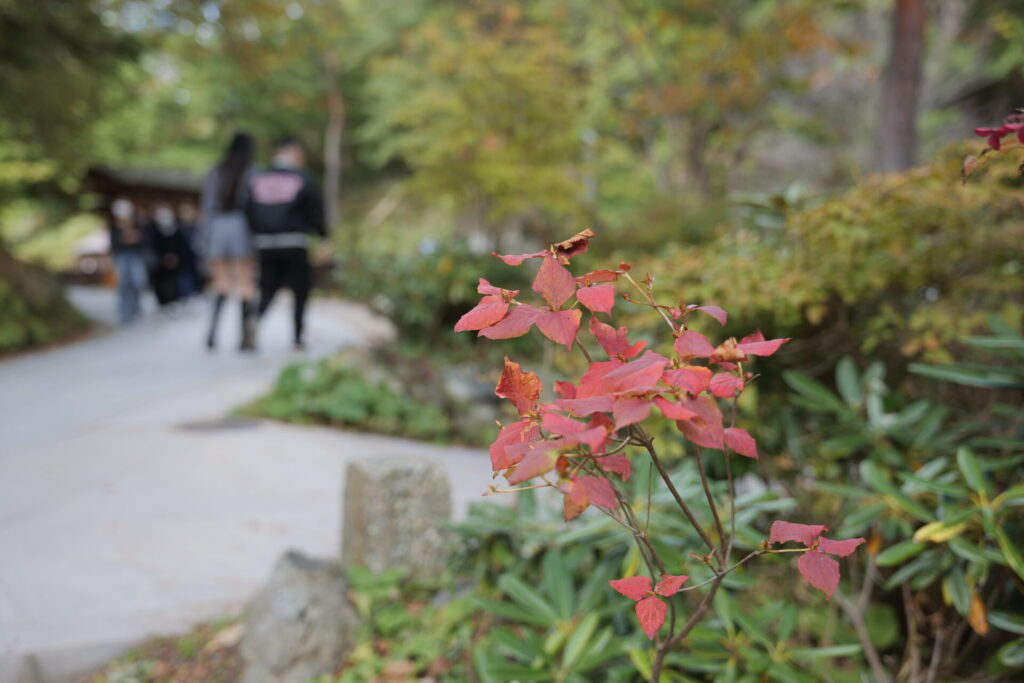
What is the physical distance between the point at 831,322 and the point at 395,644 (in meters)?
2.43

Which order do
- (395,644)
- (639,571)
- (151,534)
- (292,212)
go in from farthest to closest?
(292,212) < (151,534) < (395,644) < (639,571)

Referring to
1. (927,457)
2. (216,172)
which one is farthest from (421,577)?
(216,172)

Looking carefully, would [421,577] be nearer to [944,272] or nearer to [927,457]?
[927,457]

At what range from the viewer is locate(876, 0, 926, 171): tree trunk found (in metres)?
7.37

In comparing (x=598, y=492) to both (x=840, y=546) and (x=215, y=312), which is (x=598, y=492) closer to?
(x=840, y=546)

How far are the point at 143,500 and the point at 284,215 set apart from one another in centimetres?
360

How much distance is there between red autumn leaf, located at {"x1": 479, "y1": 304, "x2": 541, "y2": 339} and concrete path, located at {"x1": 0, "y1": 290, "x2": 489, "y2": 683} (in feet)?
7.12

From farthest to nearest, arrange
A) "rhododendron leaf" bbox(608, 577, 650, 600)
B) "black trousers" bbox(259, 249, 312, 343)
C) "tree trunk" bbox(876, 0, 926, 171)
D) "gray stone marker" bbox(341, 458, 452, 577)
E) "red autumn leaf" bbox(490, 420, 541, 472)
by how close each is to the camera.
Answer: "tree trunk" bbox(876, 0, 926, 171)
"black trousers" bbox(259, 249, 312, 343)
"gray stone marker" bbox(341, 458, 452, 577)
"rhododendron leaf" bbox(608, 577, 650, 600)
"red autumn leaf" bbox(490, 420, 541, 472)

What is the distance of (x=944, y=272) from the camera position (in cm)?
324

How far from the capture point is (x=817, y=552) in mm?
1234

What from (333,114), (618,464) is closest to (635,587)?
(618,464)

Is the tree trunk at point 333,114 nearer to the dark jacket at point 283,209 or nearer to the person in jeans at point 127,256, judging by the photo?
the person in jeans at point 127,256

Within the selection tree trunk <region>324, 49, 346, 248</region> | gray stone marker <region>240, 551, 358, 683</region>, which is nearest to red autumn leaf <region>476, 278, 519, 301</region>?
gray stone marker <region>240, 551, 358, 683</region>

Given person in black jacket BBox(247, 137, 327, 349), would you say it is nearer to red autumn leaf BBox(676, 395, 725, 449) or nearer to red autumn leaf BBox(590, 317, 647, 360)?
red autumn leaf BBox(590, 317, 647, 360)
